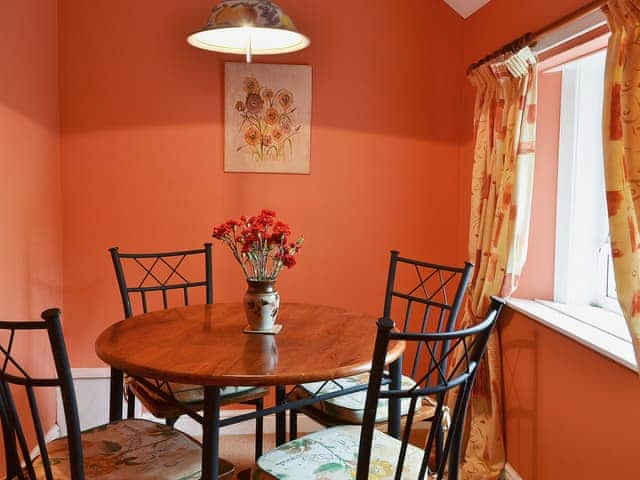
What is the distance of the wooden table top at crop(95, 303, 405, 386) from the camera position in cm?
165

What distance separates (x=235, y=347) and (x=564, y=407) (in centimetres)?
120

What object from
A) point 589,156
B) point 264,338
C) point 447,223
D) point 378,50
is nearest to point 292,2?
point 378,50

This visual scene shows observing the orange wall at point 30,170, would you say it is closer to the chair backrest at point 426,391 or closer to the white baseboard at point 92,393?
the white baseboard at point 92,393

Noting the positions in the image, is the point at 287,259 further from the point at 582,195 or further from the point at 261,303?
the point at 582,195

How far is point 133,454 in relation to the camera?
180cm

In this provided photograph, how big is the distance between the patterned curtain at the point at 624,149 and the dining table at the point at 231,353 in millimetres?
684

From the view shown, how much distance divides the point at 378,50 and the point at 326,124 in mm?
472

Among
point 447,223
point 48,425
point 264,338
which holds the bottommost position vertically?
point 48,425

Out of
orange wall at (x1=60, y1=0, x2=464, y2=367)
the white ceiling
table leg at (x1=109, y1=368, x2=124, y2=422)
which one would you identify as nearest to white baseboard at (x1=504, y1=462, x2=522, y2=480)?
orange wall at (x1=60, y1=0, x2=464, y2=367)

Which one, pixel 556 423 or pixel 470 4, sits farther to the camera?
pixel 470 4

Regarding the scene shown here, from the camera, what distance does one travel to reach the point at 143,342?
6.32ft

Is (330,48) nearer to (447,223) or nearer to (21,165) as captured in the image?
(447,223)

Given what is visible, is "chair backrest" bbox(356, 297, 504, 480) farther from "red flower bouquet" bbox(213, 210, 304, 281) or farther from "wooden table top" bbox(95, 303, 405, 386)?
"red flower bouquet" bbox(213, 210, 304, 281)

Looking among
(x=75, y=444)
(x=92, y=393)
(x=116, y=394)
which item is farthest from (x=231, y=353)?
(x=92, y=393)
